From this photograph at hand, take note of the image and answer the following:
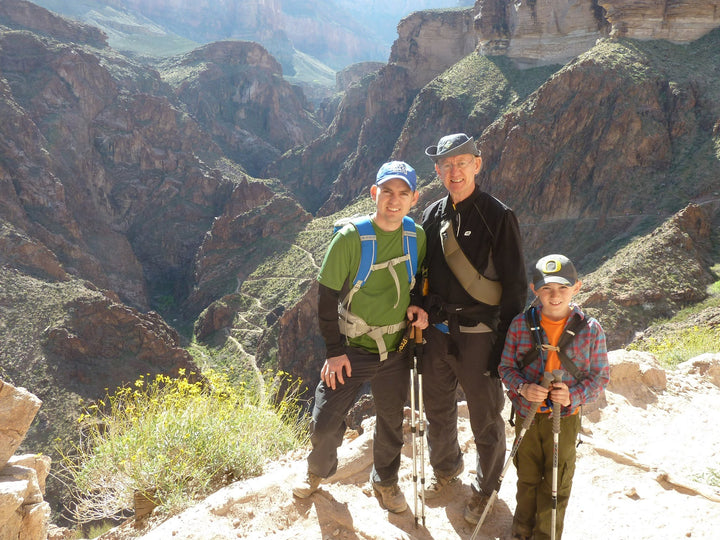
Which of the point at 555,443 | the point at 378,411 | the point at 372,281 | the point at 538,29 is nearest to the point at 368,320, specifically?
the point at 372,281

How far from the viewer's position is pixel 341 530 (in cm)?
340

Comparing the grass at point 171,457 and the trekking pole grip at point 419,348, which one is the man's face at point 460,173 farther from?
the grass at point 171,457

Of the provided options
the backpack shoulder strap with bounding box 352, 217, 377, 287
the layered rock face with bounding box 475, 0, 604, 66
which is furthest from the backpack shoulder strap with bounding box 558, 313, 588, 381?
the layered rock face with bounding box 475, 0, 604, 66

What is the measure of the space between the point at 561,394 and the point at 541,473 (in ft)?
2.52

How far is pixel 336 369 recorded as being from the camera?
3545 millimetres

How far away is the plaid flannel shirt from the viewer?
324 centimetres

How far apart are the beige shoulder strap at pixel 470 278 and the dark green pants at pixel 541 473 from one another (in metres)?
0.89

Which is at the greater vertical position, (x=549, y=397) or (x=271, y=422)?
(x=549, y=397)

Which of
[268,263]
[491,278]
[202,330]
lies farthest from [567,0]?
[491,278]

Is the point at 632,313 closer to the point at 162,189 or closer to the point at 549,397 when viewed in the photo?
the point at 549,397

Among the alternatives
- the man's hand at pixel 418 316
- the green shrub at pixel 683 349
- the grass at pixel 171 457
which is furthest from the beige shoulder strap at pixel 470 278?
Answer: the green shrub at pixel 683 349

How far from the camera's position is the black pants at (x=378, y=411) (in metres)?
3.63

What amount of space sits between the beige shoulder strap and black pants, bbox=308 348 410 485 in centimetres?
77

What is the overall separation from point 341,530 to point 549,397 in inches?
66.7
